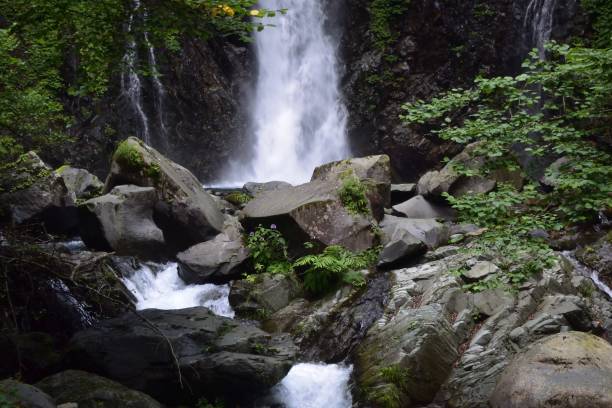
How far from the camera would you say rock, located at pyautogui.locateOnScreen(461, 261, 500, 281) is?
7.85 meters

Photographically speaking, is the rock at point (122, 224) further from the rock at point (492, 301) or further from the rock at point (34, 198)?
the rock at point (492, 301)

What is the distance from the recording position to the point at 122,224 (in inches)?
406

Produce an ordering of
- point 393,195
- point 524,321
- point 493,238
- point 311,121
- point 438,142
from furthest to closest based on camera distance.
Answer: point 311,121
point 438,142
point 393,195
point 524,321
point 493,238

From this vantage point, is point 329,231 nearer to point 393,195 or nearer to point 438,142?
point 393,195

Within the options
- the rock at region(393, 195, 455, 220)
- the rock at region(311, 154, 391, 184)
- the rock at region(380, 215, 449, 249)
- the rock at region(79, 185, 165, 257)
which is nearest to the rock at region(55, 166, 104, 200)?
the rock at region(79, 185, 165, 257)

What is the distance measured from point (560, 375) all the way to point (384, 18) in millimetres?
17770

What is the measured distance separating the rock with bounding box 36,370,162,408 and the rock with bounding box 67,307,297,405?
25.2 inches

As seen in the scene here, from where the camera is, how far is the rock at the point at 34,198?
992cm

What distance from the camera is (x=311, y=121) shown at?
21328 mm

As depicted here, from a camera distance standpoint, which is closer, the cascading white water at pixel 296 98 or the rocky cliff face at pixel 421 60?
the rocky cliff face at pixel 421 60

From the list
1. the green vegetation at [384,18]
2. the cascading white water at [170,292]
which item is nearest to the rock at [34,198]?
the cascading white water at [170,292]

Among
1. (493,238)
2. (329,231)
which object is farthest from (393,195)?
(493,238)

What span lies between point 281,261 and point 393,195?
5632 mm

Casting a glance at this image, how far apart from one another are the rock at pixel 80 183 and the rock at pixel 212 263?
13.9ft
